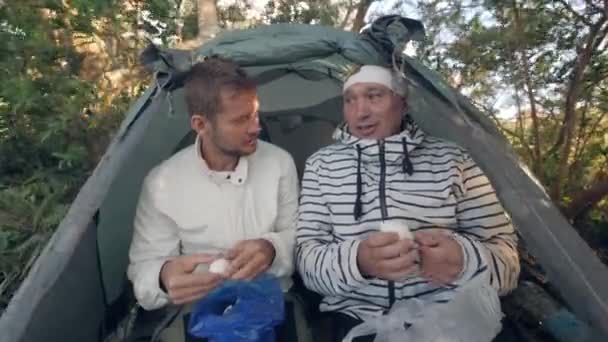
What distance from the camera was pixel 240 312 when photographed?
173 centimetres

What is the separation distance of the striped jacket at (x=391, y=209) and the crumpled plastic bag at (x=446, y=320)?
77 mm

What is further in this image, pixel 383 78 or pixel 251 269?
pixel 383 78

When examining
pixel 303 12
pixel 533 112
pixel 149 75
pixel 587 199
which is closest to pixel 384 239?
pixel 587 199

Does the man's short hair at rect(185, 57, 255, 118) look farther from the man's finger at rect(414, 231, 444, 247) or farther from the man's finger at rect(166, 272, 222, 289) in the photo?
the man's finger at rect(414, 231, 444, 247)

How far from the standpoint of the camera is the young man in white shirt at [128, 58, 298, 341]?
1989 mm

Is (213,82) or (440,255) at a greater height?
(213,82)

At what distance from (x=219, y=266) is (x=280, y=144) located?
3.87ft

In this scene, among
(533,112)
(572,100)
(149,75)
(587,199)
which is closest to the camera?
(587,199)

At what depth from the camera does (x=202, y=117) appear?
6.68 feet

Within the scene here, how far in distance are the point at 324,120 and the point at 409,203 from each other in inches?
42.1

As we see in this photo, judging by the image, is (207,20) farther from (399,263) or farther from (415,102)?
(399,263)

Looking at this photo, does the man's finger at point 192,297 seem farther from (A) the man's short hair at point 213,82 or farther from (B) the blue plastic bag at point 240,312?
(A) the man's short hair at point 213,82

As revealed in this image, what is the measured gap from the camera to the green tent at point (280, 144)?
153 centimetres

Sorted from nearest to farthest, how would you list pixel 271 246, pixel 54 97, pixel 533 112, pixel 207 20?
pixel 271 246 → pixel 533 112 → pixel 54 97 → pixel 207 20
